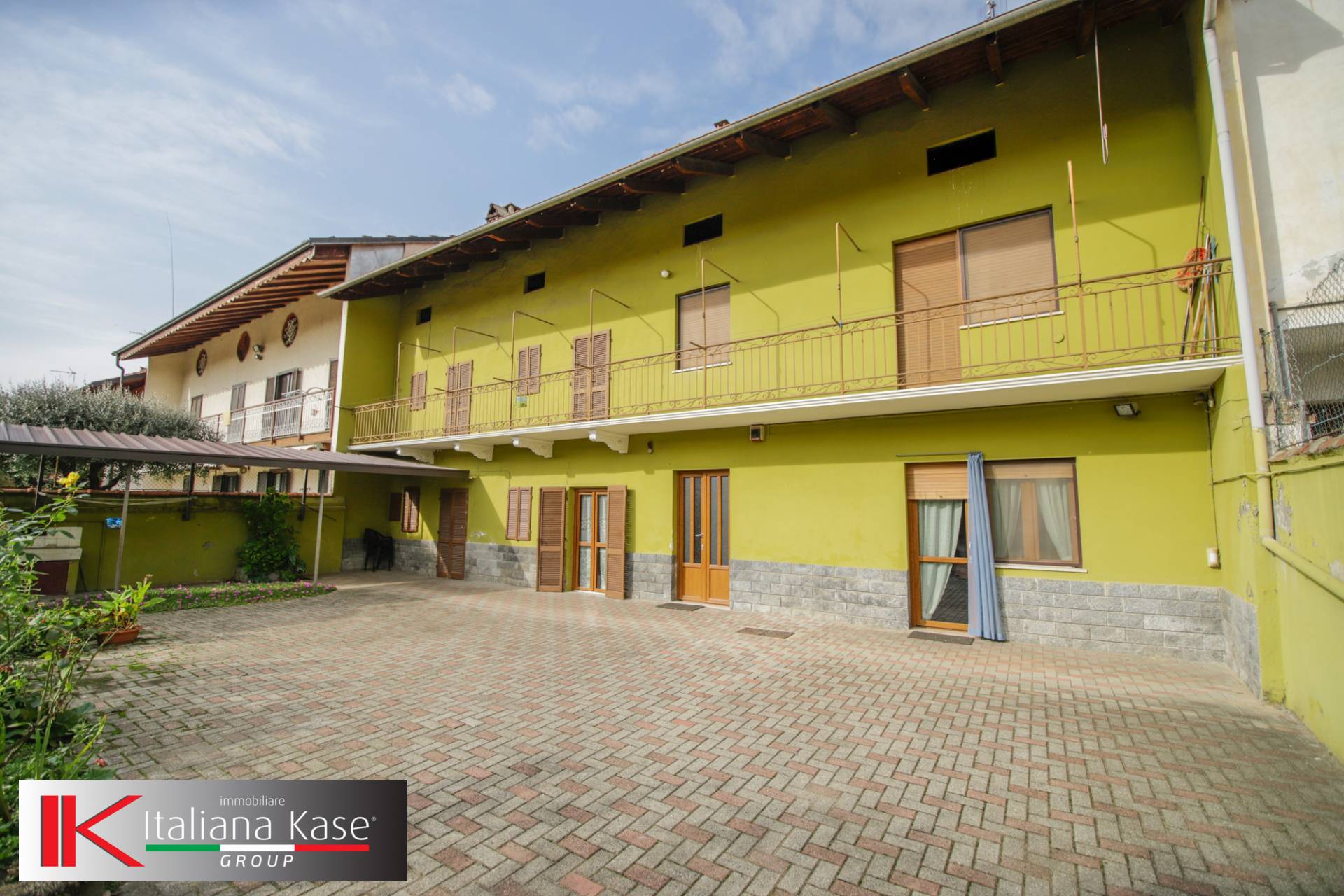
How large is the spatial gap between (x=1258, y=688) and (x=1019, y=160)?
21.7 ft

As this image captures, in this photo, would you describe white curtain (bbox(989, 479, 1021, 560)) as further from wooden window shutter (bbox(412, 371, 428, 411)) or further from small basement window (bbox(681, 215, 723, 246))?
wooden window shutter (bbox(412, 371, 428, 411))

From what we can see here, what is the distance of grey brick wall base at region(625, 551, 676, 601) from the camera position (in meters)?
10.5

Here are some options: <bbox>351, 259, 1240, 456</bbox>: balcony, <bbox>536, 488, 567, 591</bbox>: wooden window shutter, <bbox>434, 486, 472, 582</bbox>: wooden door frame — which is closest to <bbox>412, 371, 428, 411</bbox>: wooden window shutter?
<bbox>434, 486, 472, 582</bbox>: wooden door frame

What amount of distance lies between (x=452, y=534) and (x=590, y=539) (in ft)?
14.9

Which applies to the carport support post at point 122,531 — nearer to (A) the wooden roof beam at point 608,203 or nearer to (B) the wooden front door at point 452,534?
(B) the wooden front door at point 452,534

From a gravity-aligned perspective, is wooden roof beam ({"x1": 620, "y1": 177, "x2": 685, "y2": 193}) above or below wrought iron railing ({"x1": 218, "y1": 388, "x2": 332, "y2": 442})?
above

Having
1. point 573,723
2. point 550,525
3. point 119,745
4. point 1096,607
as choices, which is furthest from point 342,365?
point 1096,607

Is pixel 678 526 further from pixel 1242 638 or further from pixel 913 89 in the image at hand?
pixel 913 89

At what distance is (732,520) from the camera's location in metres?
9.88

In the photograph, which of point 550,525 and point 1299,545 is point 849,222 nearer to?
point 1299,545

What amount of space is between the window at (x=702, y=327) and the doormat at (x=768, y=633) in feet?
14.7

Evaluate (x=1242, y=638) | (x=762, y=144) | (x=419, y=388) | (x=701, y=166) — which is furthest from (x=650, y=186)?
(x=1242, y=638)

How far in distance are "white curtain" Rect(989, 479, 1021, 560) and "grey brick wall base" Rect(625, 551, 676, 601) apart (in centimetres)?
524

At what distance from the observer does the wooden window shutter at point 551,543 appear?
11.9 meters
